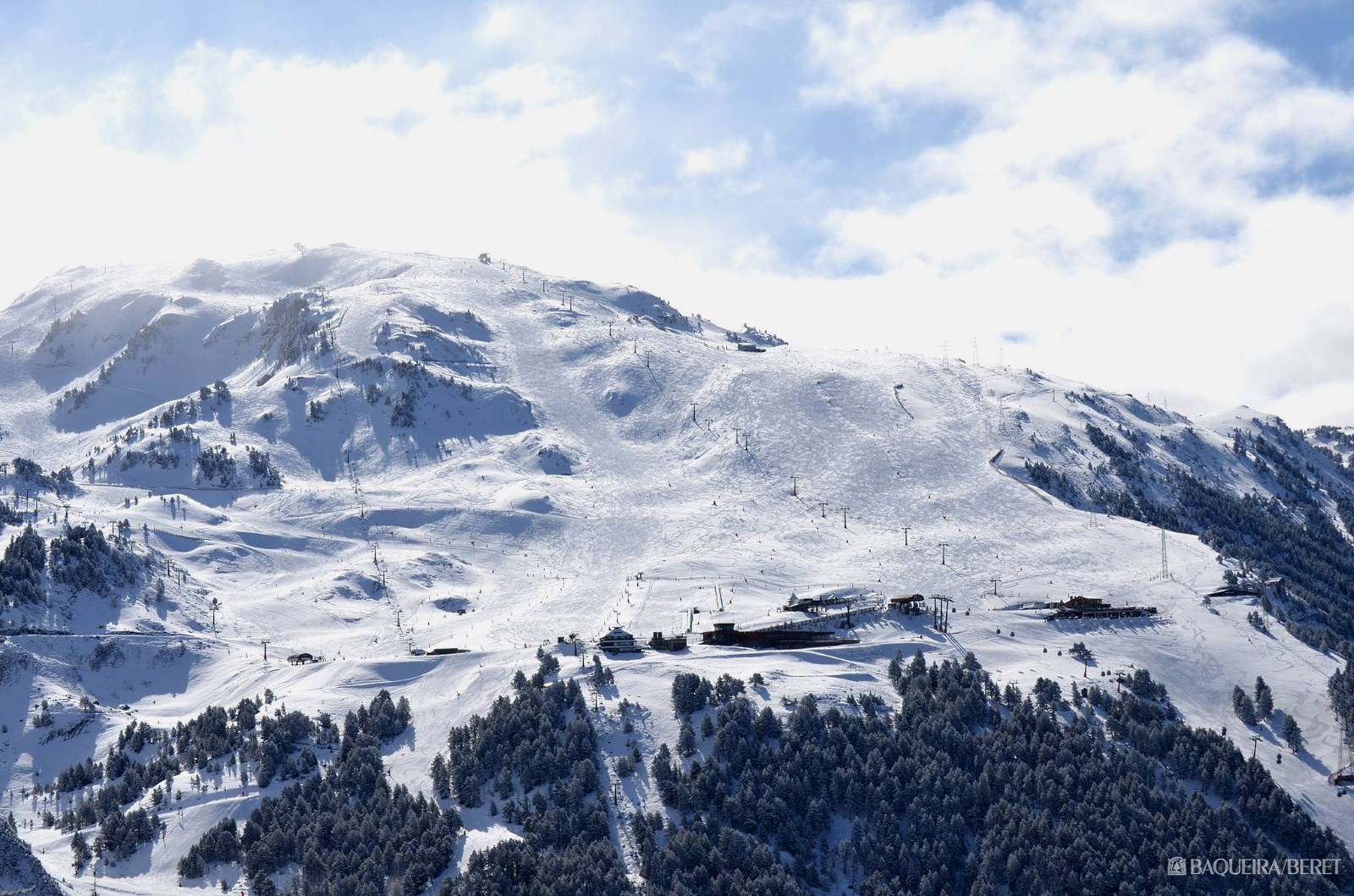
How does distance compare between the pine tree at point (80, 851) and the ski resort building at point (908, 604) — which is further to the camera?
the ski resort building at point (908, 604)

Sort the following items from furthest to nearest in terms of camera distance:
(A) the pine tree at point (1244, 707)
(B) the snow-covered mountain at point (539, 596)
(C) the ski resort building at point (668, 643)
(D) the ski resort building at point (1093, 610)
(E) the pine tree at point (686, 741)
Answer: (D) the ski resort building at point (1093, 610) → (C) the ski resort building at point (668, 643) → (A) the pine tree at point (1244, 707) → (B) the snow-covered mountain at point (539, 596) → (E) the pine tree at point (686, 741)

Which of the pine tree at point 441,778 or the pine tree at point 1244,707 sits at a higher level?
the pine tree at point 1244,707

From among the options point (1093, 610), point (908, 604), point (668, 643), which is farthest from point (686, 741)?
point (1093, 610)

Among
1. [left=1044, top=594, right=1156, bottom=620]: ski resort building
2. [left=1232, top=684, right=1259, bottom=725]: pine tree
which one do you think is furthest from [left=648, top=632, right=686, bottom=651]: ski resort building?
[left=1232, top=684, right=1259, bottom=725]: pine tree

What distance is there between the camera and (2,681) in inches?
4732

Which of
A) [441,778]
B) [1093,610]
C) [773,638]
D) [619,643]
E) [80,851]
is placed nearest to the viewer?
[80,851]

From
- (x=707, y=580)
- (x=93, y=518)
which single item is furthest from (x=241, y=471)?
(x=707, y=580)

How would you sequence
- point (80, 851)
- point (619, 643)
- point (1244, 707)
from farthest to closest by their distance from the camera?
point (619, 643) < point (1244, 707) < point (80, 851)

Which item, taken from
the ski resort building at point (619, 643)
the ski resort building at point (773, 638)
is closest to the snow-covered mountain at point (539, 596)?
the ski resort building at point (773, 638)

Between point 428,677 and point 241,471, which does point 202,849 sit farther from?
point 241,471

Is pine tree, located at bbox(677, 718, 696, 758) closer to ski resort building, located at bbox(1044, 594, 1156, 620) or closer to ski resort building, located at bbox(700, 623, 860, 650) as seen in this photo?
ski resort building, located at bbox(700, 623, 860, 650)
